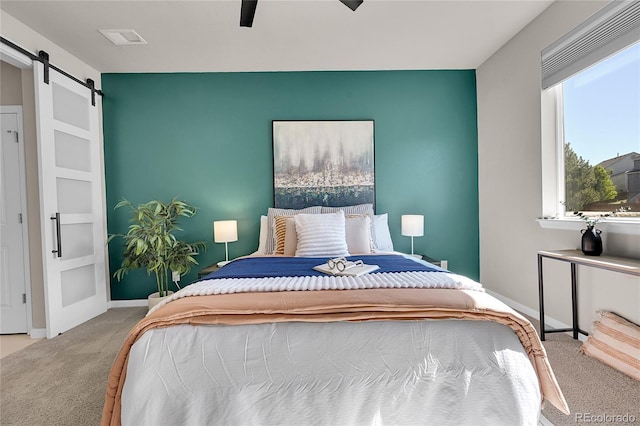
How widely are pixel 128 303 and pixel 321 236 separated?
2.62 metres

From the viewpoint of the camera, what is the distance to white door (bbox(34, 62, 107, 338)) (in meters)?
3.02

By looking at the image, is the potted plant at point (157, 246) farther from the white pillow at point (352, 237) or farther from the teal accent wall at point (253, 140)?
the white pillow at point (352, 237)

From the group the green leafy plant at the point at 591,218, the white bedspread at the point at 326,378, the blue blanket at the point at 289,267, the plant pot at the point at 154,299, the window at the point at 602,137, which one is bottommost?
the plant pot at the point at 154,299

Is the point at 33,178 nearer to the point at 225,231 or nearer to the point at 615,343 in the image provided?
the point at 225,231

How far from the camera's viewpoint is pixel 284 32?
308 cm

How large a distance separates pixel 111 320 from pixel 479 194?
4358mm

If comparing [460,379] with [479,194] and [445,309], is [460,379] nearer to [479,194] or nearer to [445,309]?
[445,309]

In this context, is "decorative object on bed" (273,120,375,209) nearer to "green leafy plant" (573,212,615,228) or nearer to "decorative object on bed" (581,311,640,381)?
"green leafy plant" (573,212,615,228)

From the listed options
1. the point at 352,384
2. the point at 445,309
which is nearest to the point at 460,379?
the point at 445,309

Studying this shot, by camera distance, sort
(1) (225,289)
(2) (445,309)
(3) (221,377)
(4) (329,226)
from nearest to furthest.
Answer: (3) (221,377), (2) (445,309), (1) (225,289), (4) (329,226)

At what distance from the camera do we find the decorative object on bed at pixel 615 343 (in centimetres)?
205

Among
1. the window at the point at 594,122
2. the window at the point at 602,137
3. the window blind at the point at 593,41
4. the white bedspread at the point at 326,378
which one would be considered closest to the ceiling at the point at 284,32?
the window blind at the point at 593,41

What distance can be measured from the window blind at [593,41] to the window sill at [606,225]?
115cm

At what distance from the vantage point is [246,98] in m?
3.97
